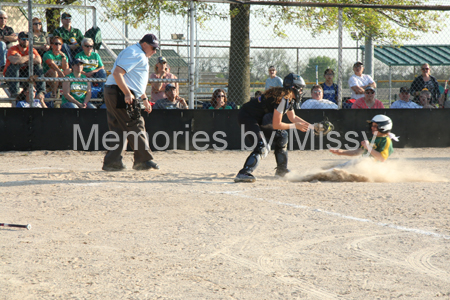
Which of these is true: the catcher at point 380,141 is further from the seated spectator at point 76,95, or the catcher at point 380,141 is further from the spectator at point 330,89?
the seated spectator at point 76,95

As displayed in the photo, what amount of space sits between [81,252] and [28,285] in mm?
631

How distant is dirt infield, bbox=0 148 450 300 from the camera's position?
279 centimetres

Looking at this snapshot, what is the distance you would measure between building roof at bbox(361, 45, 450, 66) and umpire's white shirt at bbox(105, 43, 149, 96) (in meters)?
17.5

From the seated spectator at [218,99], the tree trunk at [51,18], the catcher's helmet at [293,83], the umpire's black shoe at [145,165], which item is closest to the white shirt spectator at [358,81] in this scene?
the seated spectator at [218,99]

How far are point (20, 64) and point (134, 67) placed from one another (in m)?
5.11

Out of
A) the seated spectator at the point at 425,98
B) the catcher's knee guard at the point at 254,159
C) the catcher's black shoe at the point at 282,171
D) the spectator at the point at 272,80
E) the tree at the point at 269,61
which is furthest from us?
the tree at the point at 269,61

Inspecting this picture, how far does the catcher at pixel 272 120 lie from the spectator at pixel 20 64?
19.0ft

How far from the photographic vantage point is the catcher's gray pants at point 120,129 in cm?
679

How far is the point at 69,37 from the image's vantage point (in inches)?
464

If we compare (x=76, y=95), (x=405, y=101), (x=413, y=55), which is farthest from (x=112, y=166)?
(x=413, y=55)

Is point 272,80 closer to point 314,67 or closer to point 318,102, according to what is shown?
point 318,102

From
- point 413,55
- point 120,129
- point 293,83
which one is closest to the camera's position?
point 293,83

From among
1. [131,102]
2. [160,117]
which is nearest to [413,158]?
[160,117]

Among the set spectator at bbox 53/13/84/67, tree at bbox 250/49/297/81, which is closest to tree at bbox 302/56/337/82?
tree at bbox 250/49/297/81
